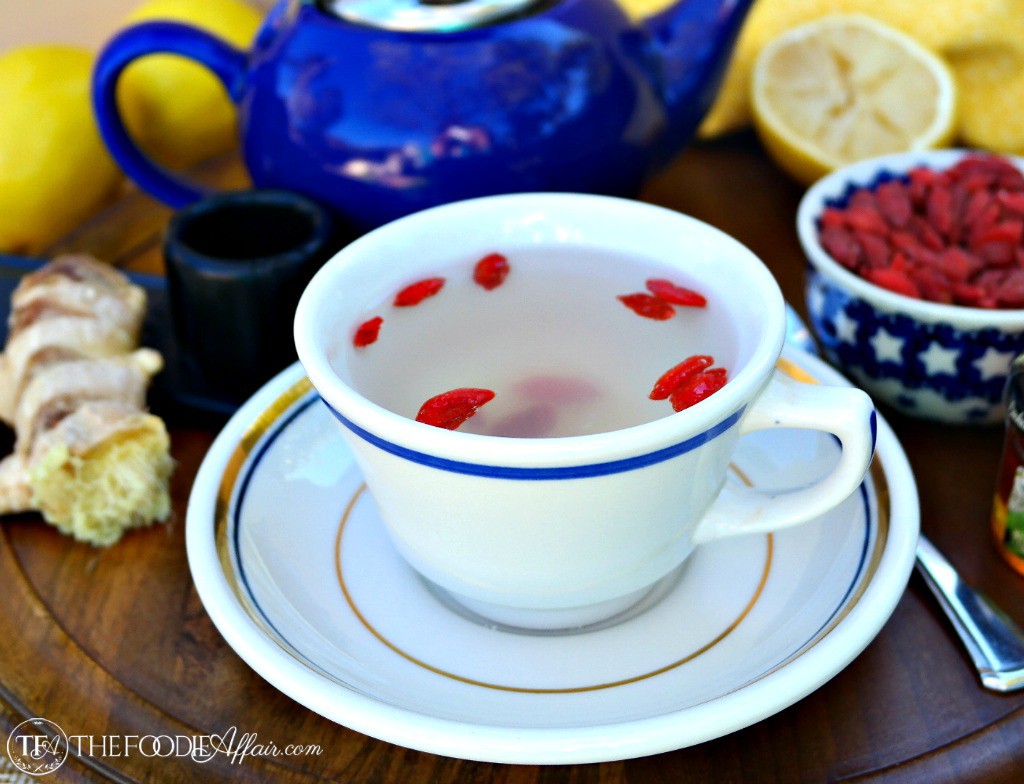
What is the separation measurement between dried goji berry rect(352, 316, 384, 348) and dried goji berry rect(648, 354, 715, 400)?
18 centimetres

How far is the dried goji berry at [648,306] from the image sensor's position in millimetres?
643

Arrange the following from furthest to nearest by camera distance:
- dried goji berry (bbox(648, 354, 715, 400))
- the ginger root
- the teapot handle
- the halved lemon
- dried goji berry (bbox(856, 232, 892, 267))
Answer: the halved lemon < the teapot handle < dried goji berry (bbox(856, 232, 892, 267)) < the ginger root < dried goji berry (bbox(648, 354, 715, 400))

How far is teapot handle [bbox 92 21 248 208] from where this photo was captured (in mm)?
931

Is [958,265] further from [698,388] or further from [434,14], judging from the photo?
[434,14]

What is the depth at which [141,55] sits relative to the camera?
3.06ft

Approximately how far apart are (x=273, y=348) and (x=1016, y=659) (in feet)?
1.85

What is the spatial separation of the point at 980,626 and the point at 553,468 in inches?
11.9

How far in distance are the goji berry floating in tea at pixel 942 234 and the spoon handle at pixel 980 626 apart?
218mm

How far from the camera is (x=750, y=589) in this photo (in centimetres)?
59

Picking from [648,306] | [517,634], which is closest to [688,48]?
[648,306]

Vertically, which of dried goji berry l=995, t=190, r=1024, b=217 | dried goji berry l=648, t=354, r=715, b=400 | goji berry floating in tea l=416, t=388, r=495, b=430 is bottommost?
dried goji berry l=995, t=190, r=1024, b=217

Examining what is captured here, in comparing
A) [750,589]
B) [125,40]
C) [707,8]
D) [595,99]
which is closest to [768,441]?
[750,589]

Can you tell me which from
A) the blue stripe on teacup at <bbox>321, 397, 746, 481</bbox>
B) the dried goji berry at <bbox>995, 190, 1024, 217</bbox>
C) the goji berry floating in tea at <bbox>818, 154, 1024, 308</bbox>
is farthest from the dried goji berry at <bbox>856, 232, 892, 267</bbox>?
the blue stripe on teacup at <bbox>321, 397, 746, 481</bbox>

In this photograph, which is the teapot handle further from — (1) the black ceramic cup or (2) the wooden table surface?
(2) the wooden table surface
